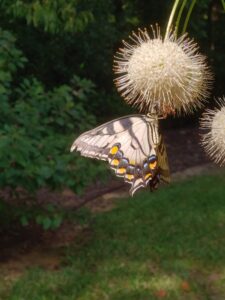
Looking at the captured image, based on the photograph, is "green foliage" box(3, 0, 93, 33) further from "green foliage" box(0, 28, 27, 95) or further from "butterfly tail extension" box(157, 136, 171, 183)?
"butterfly tail extension" box(157, 136, 171, 183)

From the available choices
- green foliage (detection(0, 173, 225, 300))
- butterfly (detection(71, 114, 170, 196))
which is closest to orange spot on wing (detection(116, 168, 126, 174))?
butterfly (detection(71, 114, 170, 196))

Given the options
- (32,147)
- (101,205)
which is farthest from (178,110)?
(101,205)

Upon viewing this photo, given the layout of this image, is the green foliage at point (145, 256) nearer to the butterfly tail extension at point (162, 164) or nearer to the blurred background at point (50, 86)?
the blurred background at point (50, 86)

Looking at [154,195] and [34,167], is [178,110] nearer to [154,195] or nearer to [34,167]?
[34,167]

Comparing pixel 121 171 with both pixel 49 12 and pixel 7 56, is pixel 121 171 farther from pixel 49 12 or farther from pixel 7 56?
pixel 49 12

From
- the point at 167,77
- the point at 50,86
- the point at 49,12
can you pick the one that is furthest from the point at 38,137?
the point at 50,86

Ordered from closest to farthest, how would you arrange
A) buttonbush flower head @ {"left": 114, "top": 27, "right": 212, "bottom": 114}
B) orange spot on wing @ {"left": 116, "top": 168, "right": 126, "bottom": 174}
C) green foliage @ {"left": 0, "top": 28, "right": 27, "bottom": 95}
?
orange spot on wing @ {"left": 116, "top": 168, "right": 126, "bottom": 174} < buttonbush flower head @ {"left": 114, "top": 27, "right": 212, "bottom": 114} < green foliage @ {"left": 0, "top": 28, "right": 27, "bottom": 95}
